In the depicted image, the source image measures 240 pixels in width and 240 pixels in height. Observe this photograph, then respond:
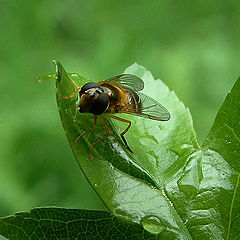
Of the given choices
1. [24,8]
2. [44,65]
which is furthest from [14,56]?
[24,8]

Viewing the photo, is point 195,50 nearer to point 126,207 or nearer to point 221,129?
point 221,129

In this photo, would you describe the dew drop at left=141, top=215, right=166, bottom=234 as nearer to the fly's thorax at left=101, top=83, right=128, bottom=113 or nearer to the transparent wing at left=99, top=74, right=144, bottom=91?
the fly's thorax at left=101, top=83, right=128, bottom=113

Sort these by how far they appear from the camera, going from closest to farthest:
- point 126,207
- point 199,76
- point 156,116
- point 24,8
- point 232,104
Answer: point 126,207 < point 232,104 < point 156,116 < point 199,76 < point 24,8

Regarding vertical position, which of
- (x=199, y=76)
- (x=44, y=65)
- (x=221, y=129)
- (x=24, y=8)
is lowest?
(x=221, y=129)

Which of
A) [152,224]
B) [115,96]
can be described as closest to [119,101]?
[115,96]

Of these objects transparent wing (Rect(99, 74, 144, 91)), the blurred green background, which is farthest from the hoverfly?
the blurred green background
